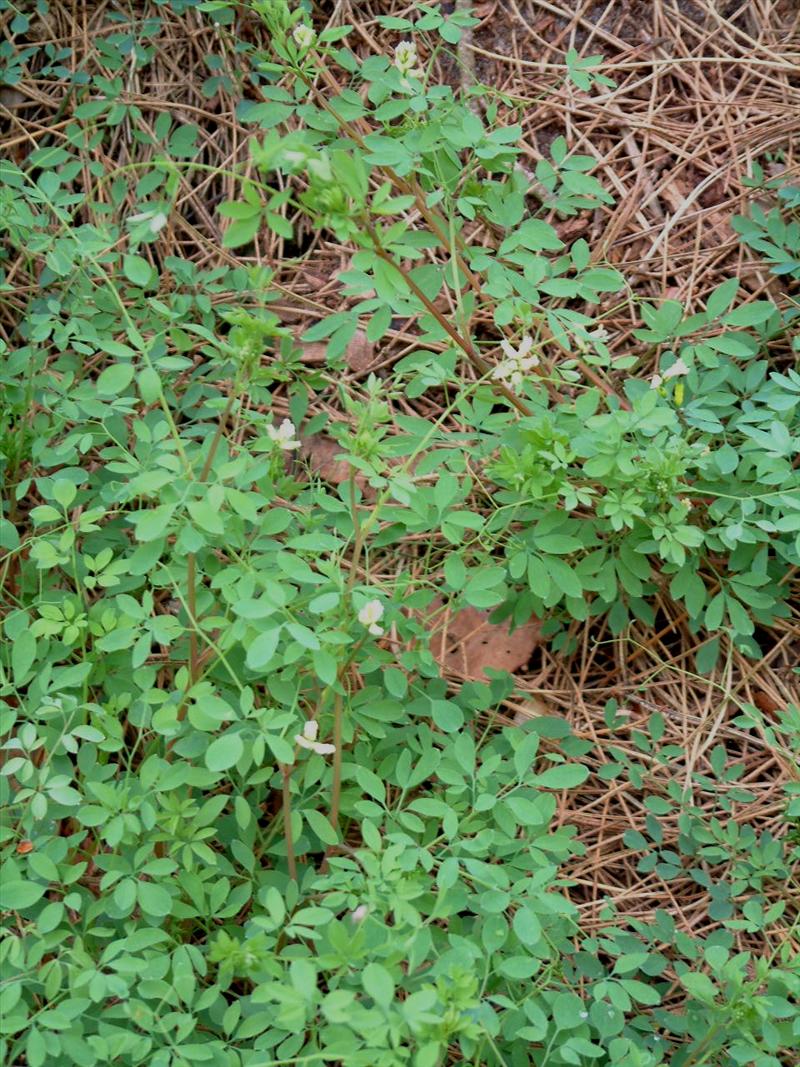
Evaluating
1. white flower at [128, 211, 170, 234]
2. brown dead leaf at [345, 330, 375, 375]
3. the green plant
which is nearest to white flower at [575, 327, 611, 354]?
the green plant

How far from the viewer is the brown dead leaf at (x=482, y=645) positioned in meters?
2.27

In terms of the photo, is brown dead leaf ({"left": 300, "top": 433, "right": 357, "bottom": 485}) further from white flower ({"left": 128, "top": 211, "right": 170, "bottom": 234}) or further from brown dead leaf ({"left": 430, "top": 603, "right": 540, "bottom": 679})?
white flower ({"left": 128, "top": 211, "right": 170, "bottom": 234})

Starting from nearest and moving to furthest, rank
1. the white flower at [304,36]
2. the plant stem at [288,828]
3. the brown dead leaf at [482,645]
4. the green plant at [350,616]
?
the green plant at [350,616] < the plant stem at [288,828] < the white flower at [304,36] < the brown dead leaf at [482,645]

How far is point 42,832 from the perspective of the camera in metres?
1.85

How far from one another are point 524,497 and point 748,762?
693 millimetres

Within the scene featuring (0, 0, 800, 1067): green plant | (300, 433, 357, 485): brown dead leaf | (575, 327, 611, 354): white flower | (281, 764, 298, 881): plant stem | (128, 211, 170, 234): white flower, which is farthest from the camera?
(300, 433, 357, 485): brown dead leaf

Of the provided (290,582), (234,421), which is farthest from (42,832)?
(234,421)

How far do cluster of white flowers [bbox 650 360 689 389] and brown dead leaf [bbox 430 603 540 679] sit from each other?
543mm

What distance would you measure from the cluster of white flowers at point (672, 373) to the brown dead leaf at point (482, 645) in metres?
0.54

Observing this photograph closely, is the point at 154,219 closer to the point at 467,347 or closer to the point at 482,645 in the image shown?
the point at 467,347

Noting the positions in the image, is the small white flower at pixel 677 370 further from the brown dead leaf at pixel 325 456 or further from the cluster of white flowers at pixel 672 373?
the brown dead leaf at pixel 325 456

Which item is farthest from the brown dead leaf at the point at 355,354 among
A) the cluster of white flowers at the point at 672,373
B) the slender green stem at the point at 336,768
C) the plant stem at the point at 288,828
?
the plant stem at the point at 288,828

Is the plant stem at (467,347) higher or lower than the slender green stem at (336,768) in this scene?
higher

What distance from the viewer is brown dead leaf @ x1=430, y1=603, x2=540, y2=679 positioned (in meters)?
2.27
